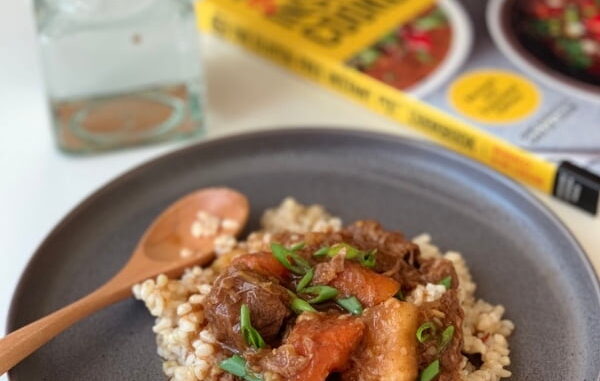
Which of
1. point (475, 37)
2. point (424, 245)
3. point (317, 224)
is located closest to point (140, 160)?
point (317, 224)

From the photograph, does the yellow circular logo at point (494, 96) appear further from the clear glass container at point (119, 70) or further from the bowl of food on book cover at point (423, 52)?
the clear glass container at point (119, 70)

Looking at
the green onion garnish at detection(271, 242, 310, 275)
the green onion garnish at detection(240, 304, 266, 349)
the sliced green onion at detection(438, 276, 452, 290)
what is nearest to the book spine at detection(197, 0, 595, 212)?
the sliced green onion at detection(438, 276, 452, 290)

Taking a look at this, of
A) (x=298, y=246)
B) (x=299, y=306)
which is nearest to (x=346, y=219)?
(x=298, y=246)

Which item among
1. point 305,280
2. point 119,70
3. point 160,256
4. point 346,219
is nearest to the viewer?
point 305,280

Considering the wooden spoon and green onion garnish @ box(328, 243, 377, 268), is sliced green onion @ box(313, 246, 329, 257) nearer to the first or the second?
green onion garnish @ box(328, 243, 377, 268)

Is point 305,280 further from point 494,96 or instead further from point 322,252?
point 494,96

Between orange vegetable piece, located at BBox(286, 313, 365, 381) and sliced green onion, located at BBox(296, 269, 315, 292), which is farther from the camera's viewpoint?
sliced green onion, located at BBox(296, 269, 315, 292)
